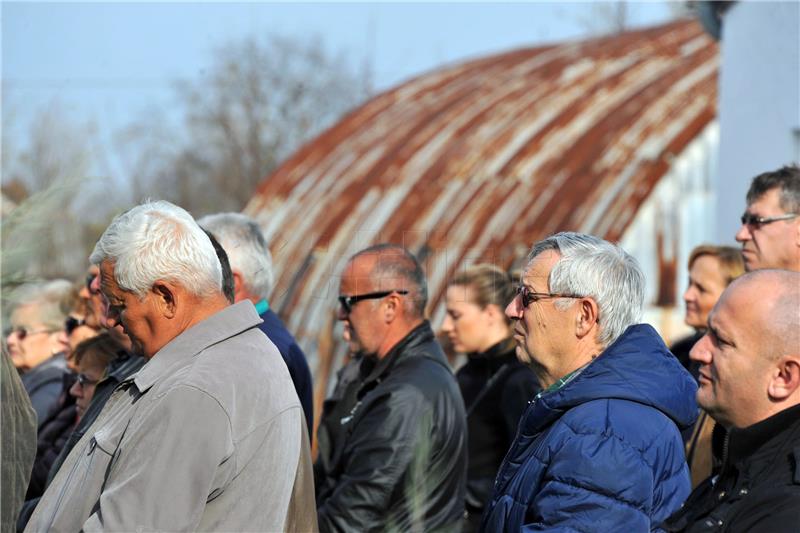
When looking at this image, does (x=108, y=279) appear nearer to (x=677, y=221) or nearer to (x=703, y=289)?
(x=703, y=289)

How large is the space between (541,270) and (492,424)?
5.80ft

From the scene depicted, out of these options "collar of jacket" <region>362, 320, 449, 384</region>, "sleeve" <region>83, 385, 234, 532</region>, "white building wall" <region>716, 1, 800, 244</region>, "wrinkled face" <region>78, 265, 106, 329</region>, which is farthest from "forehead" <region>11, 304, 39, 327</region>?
A: "white building wall" <region>716, 1, 800, 244</region>

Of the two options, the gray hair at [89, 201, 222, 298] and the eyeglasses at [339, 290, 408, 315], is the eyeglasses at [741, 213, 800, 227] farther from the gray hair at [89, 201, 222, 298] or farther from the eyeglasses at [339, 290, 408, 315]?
the gray hair at [89, 201, 222, 298]

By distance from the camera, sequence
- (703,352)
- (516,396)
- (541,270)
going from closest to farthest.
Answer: (703,352) < (541,270) < (516,396)

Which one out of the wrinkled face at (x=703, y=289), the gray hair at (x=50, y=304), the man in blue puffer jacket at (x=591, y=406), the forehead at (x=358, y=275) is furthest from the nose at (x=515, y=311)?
the gray hair at (x=50, y=304)

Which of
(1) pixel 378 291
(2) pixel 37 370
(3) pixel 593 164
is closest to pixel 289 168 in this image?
(3) pixel 593 164

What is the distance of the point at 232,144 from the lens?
2788 centimetres

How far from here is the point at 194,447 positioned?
246 centimetres

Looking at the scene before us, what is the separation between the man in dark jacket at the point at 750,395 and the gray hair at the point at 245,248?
2.00m

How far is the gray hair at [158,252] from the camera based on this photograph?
272 centimetres

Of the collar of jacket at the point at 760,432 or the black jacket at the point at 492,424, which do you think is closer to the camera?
the collar of jacket at the point at 760,432

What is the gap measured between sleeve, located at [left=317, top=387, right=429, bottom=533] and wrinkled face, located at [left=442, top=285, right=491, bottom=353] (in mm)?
1107

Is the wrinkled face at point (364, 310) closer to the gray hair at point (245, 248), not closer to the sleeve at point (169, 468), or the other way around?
the gray hair at point (245, 248)

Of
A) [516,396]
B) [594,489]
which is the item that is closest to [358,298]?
[516,396]
